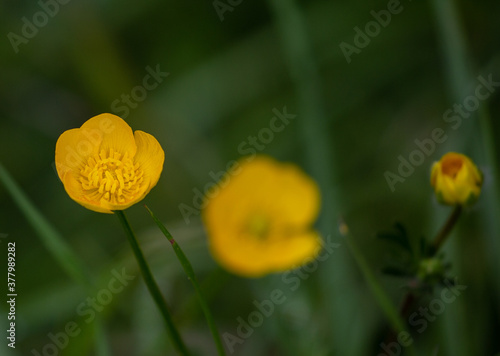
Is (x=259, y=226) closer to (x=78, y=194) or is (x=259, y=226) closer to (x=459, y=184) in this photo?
(x=459, y=184)

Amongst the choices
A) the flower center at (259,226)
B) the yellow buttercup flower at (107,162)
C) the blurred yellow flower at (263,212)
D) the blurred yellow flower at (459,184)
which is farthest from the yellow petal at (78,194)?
the flower center at (259,226)

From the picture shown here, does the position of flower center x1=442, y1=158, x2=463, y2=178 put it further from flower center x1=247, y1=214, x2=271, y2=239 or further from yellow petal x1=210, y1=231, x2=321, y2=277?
flower center x1=247, y1=214, x2=271, y2=239

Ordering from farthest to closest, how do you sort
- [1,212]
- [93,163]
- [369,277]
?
[1,212]
[369,277]
[93,163]

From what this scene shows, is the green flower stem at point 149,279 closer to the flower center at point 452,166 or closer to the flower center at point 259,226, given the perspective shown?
the flower center at point 452,166

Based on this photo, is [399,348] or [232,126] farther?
[232,126]

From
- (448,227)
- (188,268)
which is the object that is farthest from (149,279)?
(448,227)

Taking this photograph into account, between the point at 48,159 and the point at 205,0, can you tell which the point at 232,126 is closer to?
the point at 205,0

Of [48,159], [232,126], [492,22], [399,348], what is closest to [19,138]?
[48,159]
